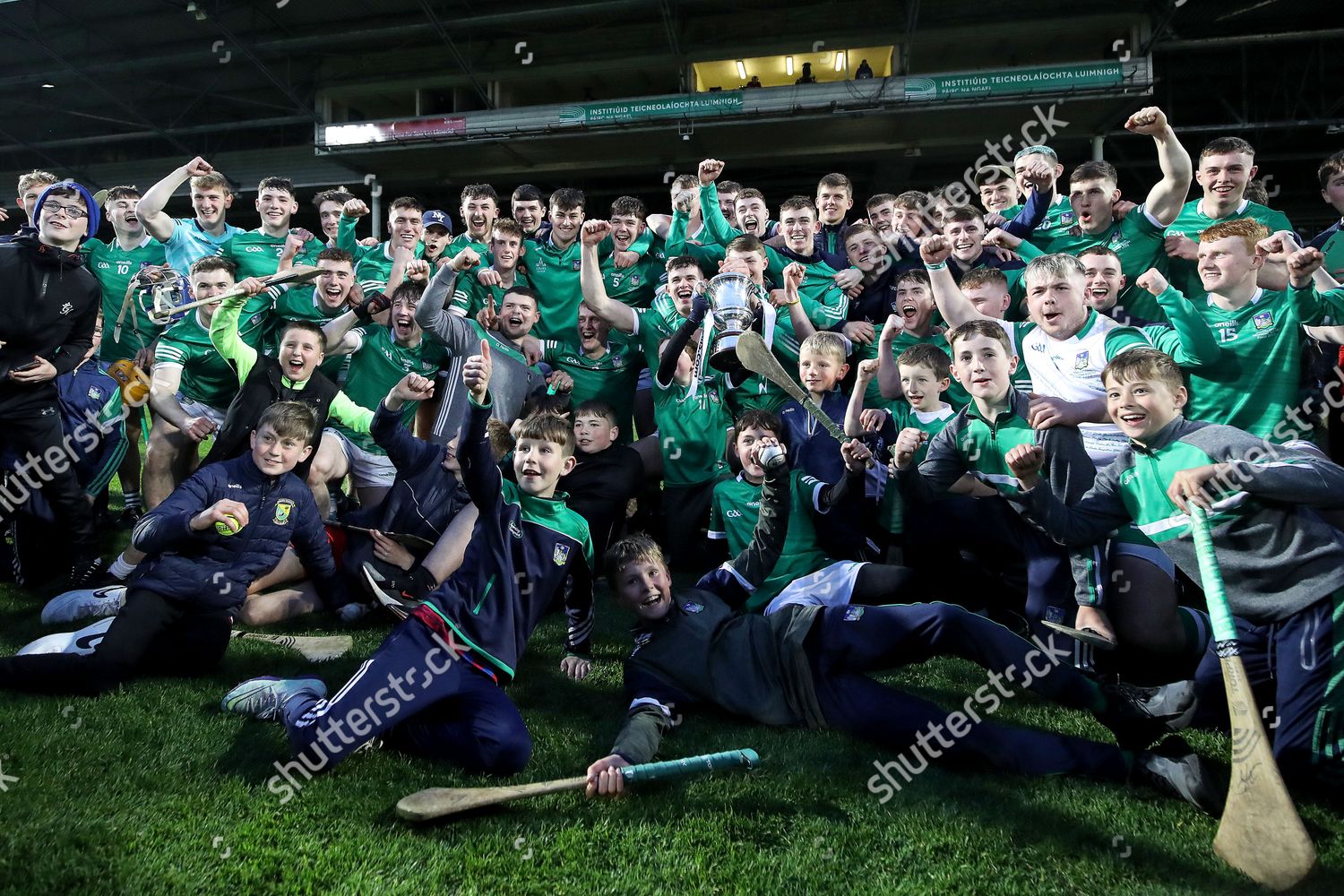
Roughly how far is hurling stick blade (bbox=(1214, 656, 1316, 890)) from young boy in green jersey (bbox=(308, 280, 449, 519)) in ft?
13.1

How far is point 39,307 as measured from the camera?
452 centimetres

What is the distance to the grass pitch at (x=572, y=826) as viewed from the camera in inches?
79.0

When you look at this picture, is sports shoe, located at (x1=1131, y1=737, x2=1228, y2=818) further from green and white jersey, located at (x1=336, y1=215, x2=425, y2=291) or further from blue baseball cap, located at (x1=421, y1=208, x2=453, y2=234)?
blue baseball cap, located at (x1=421, y1=208, x2=453, y2=234)

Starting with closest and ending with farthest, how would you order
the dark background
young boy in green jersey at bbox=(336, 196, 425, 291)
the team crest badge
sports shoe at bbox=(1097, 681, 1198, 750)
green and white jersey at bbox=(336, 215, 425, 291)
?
sports shoe at bbox=(1097, 681, 1198, 750) → the team crest badge → young boy in green jersey at bbox=(336, 196, 425, 291) → green and white jersey at bbox=(336, 215, 425, 291) → the dark background

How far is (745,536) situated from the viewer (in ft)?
12.7

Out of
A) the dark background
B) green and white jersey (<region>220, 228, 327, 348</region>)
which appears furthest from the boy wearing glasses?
the dark background

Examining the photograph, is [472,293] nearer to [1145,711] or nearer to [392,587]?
[392,587]

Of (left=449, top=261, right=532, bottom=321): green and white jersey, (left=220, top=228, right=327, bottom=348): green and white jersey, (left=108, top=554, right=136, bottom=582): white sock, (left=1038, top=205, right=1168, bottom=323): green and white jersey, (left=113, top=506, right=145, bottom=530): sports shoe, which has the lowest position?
(left=108, top=554, right=136, bottom=582): white sock

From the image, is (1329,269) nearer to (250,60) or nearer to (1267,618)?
(1267,618)

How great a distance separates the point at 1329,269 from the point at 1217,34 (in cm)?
1492

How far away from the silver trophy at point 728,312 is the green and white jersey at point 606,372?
1063 mm

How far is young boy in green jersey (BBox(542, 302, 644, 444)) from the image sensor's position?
5129mm

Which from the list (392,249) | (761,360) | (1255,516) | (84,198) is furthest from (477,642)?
(392,249)

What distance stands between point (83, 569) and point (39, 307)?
1413 mm
